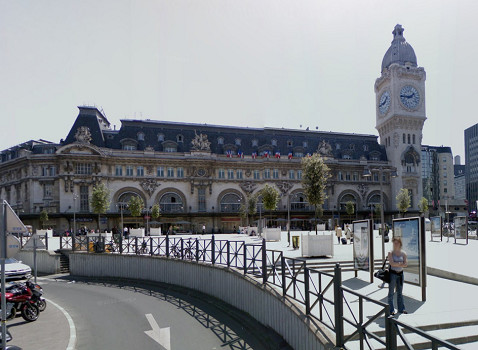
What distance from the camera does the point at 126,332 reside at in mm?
11281

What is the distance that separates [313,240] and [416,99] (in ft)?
227

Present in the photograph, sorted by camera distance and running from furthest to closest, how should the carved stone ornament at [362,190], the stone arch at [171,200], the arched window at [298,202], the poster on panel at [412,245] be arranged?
the carved stone ornament at [362,190]
the arched window at [298,202]
the stone arch at [171,200]
the poster on panel at [412,245]

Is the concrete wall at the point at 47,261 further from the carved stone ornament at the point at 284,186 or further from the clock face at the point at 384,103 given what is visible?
the clock face at the point at 384,103

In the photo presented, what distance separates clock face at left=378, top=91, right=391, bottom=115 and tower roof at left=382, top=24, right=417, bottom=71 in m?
7.01

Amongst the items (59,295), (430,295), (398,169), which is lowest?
(59,295)

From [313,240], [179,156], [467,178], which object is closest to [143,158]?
[179,156]

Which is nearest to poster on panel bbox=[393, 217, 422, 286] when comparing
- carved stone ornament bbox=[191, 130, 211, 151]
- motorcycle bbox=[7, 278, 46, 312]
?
motorcycle bbox=[7, 278, 46, 312]

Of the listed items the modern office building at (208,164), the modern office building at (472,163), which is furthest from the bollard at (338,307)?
the modern office building at (472,163)

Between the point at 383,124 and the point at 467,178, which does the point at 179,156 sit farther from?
the point at 467,178

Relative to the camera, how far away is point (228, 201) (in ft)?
202

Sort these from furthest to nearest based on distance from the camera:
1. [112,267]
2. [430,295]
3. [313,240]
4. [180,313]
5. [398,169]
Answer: [398,169]
[112,267]
[313,240]
[180,313]
[430,295]

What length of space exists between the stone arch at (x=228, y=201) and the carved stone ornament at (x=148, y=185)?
1155cm

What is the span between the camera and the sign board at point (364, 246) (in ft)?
37.1

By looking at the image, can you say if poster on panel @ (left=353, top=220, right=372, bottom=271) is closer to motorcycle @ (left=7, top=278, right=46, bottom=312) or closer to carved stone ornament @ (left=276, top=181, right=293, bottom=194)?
motorcycle @ (left=7, top=278, right=46, bottom=312)
